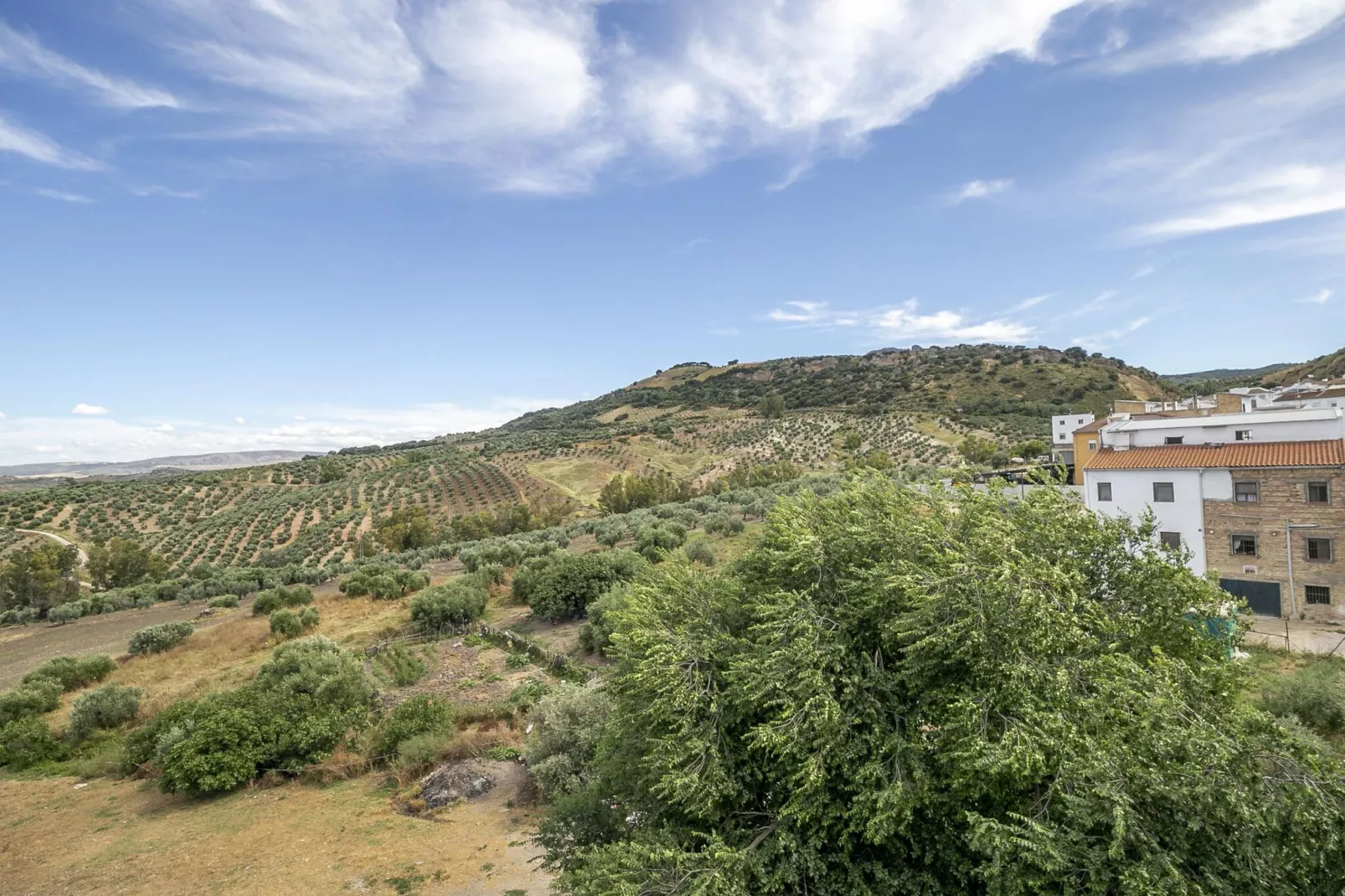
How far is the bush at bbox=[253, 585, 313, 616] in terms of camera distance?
34.7 meters

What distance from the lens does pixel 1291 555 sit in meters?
24.1

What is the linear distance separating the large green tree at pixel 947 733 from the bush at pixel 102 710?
20670 millimetres

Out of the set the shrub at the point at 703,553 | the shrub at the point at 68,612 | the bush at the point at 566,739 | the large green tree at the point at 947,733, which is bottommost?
the shrub at the point at 68,612

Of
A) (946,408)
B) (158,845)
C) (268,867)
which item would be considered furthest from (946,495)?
(946,408)

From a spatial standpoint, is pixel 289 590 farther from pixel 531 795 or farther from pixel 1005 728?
pixel 1005 728

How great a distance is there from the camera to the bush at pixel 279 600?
34.7 metres

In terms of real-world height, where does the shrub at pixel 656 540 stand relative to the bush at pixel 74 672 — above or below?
above

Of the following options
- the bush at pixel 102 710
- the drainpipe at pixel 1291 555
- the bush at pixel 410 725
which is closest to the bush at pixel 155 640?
the bush at pixel 102 710

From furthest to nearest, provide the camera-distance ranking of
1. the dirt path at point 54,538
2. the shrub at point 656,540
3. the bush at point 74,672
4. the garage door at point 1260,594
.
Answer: the dirt path at point 54,538
the shrub at point 656,540
the bush at point 74,672
the garage door at point 1260,594

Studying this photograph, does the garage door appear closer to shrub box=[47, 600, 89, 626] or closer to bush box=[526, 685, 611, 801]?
bush box=[526, 685, 611, 801]

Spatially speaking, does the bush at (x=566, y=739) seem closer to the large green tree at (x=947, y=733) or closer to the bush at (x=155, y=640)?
the large green tree at (x=947, y=733)

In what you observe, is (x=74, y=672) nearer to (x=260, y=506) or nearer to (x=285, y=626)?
(x=285, y=626)

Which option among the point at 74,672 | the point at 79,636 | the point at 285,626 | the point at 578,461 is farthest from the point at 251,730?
the point at 578,461

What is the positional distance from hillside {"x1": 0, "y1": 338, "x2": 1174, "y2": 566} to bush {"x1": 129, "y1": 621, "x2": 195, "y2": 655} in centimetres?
2299
